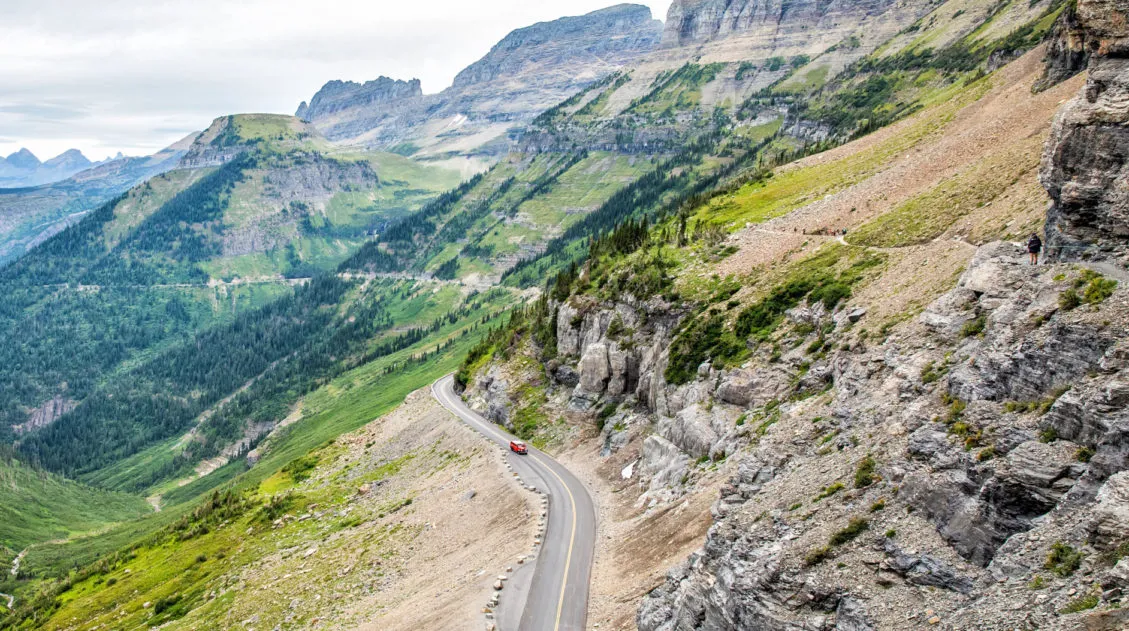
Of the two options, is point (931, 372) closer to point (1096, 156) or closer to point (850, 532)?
point (850, 532)

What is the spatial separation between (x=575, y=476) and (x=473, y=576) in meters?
25.2

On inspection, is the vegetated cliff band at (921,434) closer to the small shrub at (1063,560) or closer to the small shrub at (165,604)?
the small shrub at (1063,560)

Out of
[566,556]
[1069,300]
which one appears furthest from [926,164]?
[566,556]

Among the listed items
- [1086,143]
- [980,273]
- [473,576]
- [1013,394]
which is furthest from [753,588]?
[473,576]

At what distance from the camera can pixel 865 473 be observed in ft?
101

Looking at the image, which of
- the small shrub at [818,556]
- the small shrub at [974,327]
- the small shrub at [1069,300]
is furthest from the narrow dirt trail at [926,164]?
the small shrub at [818,556]

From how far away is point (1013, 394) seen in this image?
2780 cm

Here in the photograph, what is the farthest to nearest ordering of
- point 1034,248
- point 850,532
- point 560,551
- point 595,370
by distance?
1. point 595,370
2. point 560,551
3. point 1034,248
4. point 850,532

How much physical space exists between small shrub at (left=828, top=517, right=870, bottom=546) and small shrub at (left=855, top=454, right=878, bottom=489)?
2.34 metres

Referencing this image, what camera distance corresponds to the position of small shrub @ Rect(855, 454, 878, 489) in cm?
3039

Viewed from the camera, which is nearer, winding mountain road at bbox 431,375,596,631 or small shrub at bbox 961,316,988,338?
small shrub at bbox 961,316,988,338

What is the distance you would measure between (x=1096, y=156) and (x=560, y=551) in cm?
4431

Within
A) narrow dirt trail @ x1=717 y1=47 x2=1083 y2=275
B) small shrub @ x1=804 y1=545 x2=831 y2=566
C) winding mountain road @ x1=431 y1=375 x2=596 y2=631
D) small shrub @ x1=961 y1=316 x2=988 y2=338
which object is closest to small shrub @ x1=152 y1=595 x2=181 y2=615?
winding mountain road @ x1=431 y1=375 x2=596 y2=631

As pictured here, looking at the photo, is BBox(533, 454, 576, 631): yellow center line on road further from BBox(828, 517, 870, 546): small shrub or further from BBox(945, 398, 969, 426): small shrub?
BBox(945, 398, 969, 426): small shrub
